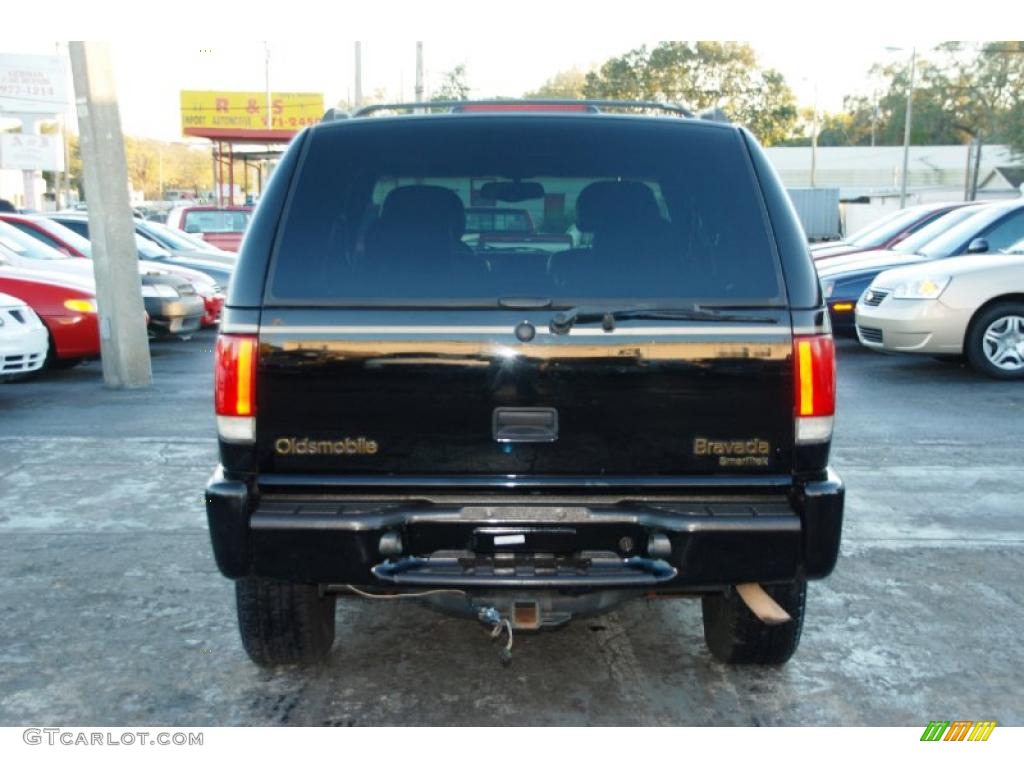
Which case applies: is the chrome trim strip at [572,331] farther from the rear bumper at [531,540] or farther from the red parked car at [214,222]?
the red parked car at [214,222]

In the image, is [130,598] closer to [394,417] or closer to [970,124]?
[394,417]

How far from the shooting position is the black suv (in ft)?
10.6

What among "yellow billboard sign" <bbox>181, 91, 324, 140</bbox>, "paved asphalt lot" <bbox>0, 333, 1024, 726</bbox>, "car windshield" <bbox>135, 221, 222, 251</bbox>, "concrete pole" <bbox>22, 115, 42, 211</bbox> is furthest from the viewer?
"yellow billboard sign" <bbox>181, 91, 324, 140</bbox>

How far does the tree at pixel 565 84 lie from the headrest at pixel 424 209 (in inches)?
2766

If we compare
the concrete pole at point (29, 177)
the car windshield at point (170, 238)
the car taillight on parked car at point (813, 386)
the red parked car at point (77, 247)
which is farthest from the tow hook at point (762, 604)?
the concrete pole at point (29, 177)

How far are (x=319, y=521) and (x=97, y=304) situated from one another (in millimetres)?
7427

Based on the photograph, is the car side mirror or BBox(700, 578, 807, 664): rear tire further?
the car side mirror

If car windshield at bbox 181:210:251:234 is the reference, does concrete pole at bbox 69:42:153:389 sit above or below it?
above

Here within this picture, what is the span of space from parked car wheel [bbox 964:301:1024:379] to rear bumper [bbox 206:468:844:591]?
25.1ft

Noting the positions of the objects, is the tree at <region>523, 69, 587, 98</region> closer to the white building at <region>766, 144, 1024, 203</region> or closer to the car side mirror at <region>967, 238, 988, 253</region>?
the white building at <region>766, 144, 1024, 203</region>

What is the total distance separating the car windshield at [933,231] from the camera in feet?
42.3

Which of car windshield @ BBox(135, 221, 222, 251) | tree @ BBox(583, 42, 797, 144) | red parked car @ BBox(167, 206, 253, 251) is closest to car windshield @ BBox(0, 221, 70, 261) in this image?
car windshield @ BBox(135, 221, 222, 251)

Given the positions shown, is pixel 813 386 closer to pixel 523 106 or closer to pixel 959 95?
pixel 523 106

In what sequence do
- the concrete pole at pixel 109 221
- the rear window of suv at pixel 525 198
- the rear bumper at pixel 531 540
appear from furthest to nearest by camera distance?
the concrete pole at pixel 109 221
the rear window of suv at pixel 525 198
the rear bumper at pixel 531 540
